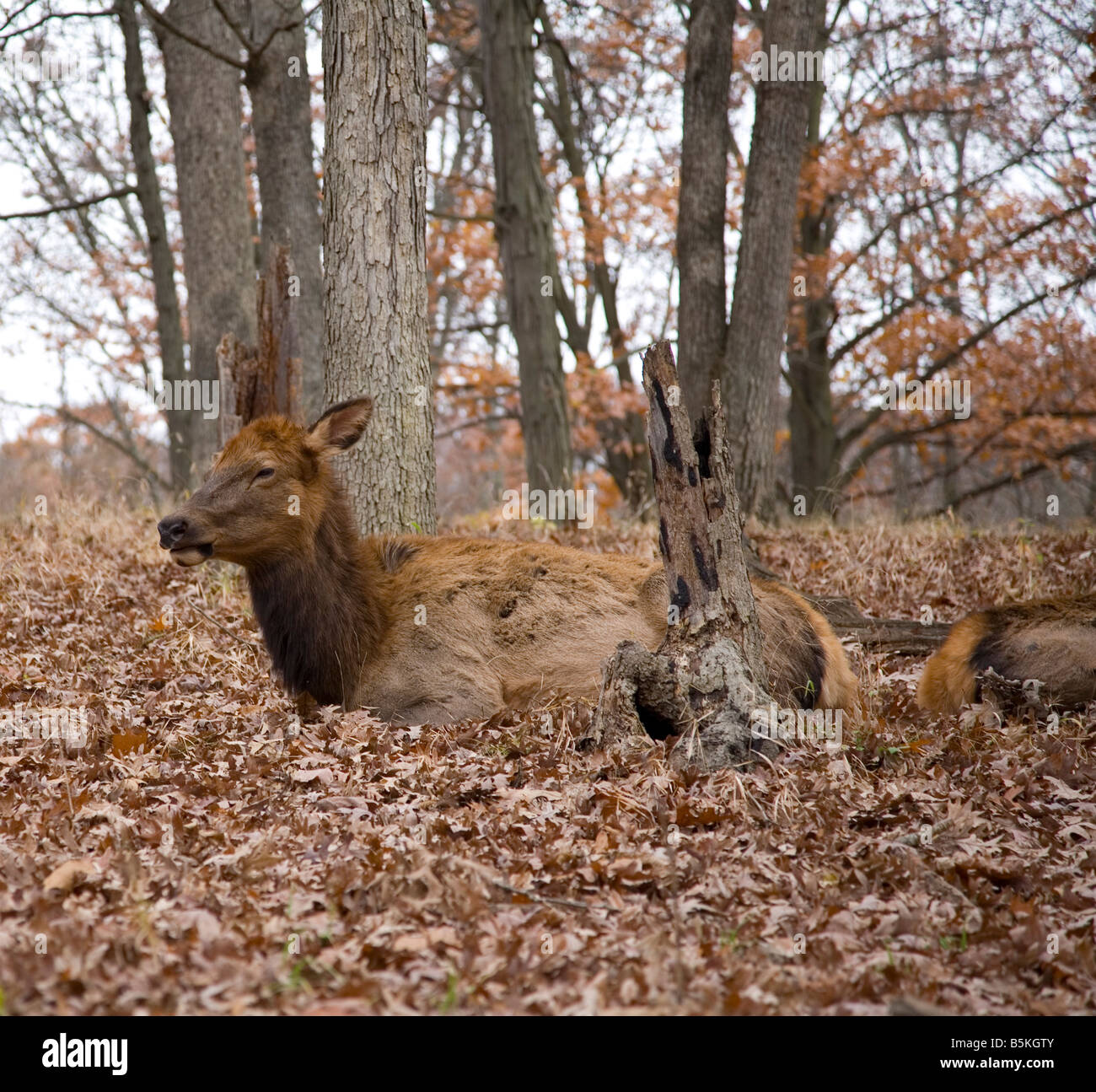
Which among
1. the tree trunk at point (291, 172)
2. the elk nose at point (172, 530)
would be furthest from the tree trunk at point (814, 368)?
the elk nose at point (172, 530)

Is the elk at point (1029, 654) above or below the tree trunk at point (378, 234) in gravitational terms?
below

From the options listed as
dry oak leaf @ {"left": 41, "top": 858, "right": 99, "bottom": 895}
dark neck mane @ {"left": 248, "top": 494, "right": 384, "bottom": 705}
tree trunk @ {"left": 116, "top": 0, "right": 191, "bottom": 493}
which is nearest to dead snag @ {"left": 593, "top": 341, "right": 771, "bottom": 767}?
dark neck mane @ {"left": 248, "top": 494, "right": 384, "bottom": 705}

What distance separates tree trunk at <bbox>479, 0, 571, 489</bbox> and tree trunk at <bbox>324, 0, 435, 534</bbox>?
21.7 ft

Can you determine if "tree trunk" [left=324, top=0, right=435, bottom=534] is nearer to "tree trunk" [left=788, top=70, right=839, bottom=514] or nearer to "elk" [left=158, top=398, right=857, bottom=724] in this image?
"elk" [left=158, top=398, right=857, bottom=724]

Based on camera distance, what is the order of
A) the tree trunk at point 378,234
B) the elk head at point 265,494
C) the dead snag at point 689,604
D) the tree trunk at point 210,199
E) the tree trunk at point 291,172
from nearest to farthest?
Result: 1. the dead snag at point 689,604
2. the elk head at point 265,494
3. the tree trunk at point 378,234
4. the tree trunk at point 210,199
5. the tree trunk at point 291,172

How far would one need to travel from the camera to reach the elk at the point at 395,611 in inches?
264

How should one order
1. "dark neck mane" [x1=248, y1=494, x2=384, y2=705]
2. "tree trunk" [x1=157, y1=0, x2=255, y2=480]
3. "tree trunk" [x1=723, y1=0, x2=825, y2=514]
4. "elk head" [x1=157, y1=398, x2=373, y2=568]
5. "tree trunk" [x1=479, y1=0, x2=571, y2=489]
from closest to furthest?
"elk head" [x1=157, y1=398, x2=373, y2=568] → "dark neck mane" [x1=248, y1=494, x2=384, y2=705] → "tree trunk" [x1=723, y1=0, x2=825, y2=514] → "tree trunk" [x1=157, y1=0, x2=255, y2=480] → "tree trunk" [x1=479, y1=0, x2=571, y2=489]

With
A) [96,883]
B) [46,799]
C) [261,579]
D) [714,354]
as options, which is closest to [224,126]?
[714,354]

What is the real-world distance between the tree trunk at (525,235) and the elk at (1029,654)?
8689 millimetres

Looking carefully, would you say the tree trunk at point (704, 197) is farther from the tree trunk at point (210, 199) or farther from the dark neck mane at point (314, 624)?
the dark neck mane at point (314, 624)

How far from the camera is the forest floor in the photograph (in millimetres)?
3541

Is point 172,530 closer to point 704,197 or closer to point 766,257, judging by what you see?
point 766,257

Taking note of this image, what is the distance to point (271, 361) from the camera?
8.98m
